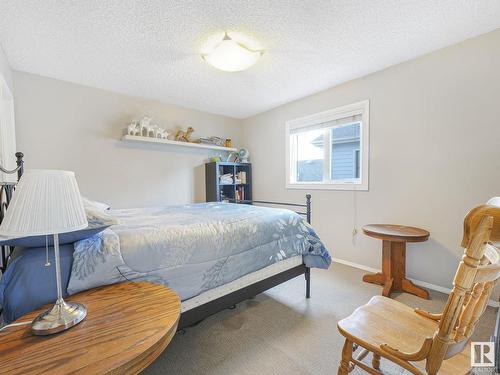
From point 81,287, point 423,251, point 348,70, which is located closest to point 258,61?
point 348,70

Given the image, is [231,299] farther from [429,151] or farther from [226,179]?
[226,179]

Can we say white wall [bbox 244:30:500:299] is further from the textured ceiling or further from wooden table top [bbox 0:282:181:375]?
wooden table top [bbox 0:282:181:375]

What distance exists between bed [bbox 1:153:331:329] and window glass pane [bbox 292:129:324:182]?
4.60 ft

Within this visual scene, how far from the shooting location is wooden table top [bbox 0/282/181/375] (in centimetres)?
61

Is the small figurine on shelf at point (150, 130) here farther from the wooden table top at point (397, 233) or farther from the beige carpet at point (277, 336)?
the wooden table top at point (397, 233)

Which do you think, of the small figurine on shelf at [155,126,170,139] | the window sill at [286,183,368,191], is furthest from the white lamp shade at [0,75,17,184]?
the window sill at [286,183,368,191]

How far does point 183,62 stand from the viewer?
2275mm

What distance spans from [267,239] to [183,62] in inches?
76.5

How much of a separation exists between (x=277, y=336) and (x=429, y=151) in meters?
2.23

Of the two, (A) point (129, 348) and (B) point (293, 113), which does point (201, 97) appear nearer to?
(B) point (293, 113)

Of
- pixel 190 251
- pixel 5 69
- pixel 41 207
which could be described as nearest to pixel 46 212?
pixel 41 207

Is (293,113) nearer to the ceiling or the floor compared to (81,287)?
nearer to the ceiling

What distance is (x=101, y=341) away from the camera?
0.70 metres

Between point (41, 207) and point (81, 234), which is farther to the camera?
point (81, 234)
